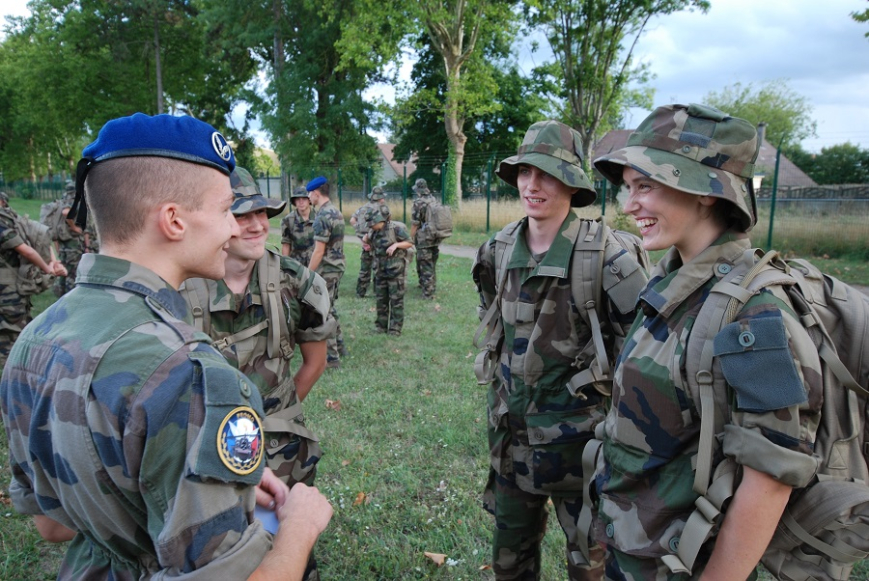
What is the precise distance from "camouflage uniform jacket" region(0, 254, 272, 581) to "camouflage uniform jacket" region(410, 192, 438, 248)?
32.6 feet

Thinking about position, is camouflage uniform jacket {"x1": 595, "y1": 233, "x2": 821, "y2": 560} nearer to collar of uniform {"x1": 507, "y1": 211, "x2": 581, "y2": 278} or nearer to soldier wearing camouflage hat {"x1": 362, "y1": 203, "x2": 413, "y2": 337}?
collar of uniform {"x1": 507, "y1": 211, "x2": 581, "y2": 278}

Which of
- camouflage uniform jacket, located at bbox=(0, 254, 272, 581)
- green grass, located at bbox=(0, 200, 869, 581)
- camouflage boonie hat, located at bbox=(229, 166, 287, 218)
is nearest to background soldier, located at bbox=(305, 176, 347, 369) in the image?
green grass, located at bbox=(0, 200, 869, 581)

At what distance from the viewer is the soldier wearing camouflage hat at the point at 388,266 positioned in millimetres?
8852

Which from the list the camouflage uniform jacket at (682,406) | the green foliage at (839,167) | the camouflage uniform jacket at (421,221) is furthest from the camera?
the green foliage at (839,167)

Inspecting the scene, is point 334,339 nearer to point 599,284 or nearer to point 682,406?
point 599,284

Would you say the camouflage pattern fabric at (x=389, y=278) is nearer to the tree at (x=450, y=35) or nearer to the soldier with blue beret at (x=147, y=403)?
the soldier with blue beret at (x=147, y=403)

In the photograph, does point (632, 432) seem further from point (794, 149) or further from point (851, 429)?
point (794, 149)

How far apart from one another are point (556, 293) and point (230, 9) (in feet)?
108

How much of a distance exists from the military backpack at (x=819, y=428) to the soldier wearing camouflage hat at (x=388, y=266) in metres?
7.23

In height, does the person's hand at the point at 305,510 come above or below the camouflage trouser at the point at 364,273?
above

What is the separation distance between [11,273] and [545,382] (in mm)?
6863

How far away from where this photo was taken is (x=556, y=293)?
9.16 feet

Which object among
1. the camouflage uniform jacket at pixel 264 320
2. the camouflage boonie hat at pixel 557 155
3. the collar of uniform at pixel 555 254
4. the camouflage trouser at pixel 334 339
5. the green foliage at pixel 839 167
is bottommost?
the camouflage trouser at pixel 334 339

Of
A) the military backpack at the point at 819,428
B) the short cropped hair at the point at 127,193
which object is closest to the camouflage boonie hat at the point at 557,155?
the military backpack at the point at 819,428
